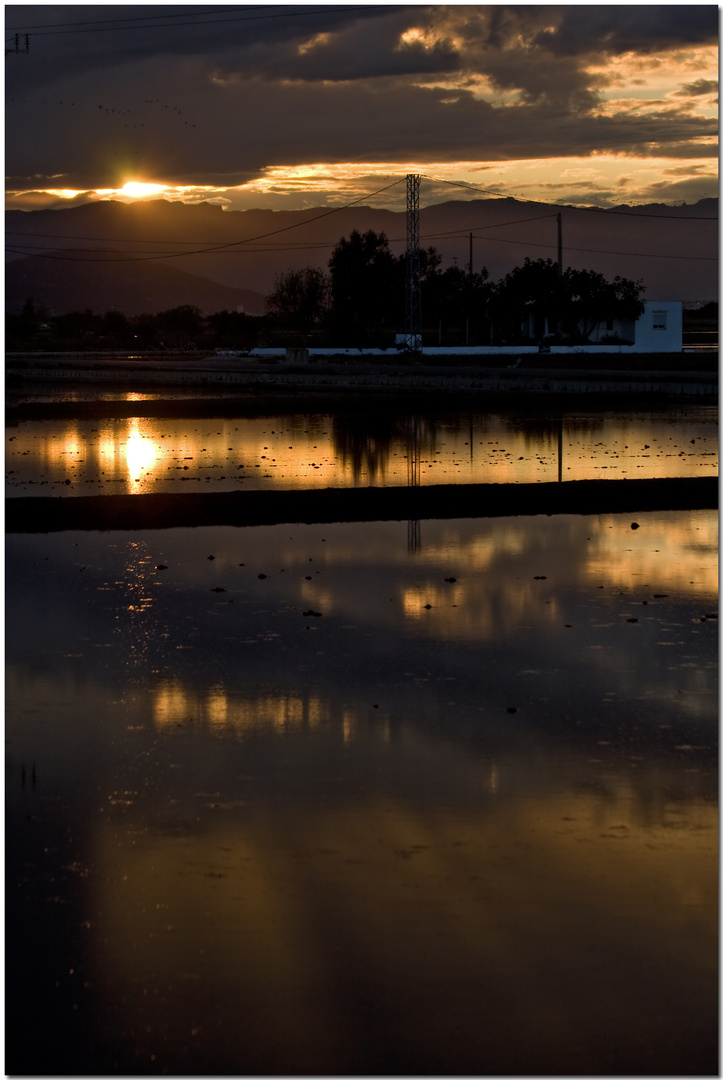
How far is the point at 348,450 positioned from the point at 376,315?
98355 millimetres

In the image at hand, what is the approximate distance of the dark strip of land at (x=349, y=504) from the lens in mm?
21016

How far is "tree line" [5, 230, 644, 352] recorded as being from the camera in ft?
346

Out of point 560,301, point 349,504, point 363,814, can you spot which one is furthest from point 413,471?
point 560,301

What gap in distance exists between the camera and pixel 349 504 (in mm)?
22312

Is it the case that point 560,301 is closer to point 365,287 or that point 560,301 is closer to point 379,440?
point 365,287

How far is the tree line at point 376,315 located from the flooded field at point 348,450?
6049cm

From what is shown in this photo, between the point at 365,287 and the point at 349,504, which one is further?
the point at 365,287

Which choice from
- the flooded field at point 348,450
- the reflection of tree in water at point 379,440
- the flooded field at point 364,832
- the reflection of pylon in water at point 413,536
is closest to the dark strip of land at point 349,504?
the reflection of pylon in water at point 413,536

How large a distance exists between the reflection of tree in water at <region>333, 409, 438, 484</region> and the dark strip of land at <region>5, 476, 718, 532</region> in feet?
8.45

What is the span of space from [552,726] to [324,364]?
76.5 metres

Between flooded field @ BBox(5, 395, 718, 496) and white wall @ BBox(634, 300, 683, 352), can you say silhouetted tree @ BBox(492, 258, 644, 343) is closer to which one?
white wall @ BBox(634, 300, 683, 352)

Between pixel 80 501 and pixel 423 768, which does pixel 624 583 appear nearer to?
pixel 423 768

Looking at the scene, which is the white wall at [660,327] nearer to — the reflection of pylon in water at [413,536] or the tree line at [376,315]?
the tree line at [376,315]

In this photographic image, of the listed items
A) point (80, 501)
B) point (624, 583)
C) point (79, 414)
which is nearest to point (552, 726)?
point (624, 583)
